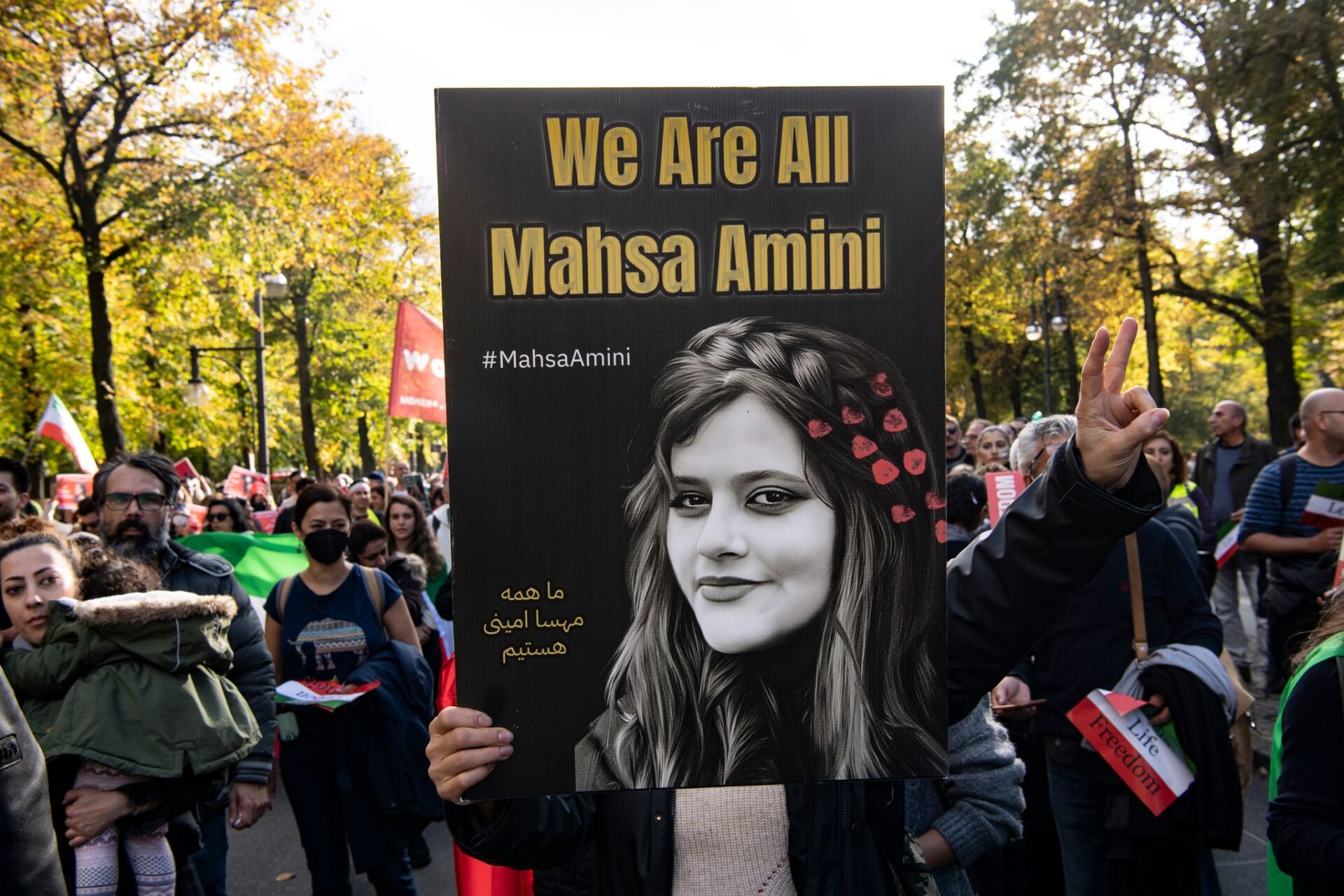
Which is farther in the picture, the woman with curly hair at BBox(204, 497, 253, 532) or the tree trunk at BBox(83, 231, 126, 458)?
the tree trunk at BBox(83, 231, 126, 458)

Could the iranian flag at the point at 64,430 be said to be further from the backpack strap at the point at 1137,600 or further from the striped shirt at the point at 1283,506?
the backpack strap at the point at 1137,600

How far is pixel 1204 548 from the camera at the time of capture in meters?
8.22

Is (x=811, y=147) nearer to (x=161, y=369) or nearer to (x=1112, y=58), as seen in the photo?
(x=1112, y=58)

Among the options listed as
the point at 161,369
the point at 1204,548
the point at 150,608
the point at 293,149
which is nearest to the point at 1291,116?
Answer: the point at 1204,548

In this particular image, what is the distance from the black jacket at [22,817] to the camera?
2256mm

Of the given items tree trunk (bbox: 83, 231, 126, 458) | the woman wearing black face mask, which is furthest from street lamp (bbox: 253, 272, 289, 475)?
the woman wearing black face mask

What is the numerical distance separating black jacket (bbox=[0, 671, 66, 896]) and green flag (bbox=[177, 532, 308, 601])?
628 centimetres

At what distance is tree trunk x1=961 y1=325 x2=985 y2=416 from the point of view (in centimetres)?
3700

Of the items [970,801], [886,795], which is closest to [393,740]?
[970,801]

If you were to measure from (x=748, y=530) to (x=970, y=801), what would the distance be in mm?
1731

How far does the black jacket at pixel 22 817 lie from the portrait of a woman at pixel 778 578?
55.1 inches

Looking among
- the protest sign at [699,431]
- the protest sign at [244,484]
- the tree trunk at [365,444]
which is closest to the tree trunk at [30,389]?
the protest sign at [244,484]

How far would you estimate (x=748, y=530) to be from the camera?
164 cm

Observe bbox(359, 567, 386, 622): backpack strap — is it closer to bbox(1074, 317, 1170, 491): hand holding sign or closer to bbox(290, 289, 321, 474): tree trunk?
bbox(1074, 317, 1170, 491): hand holding sign
